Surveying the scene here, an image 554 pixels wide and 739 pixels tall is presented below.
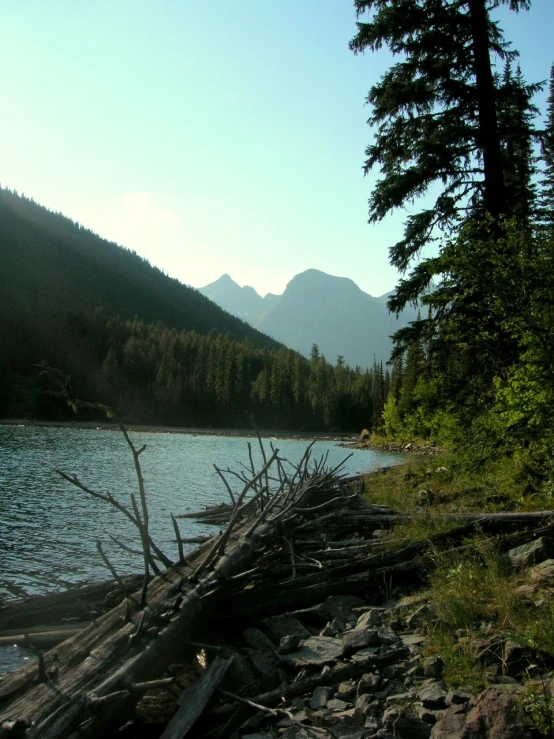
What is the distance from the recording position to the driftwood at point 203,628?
4395 mm

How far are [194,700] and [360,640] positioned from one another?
1.82m

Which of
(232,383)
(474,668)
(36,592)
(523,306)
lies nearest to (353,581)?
(474,668)

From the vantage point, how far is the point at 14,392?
383 ft

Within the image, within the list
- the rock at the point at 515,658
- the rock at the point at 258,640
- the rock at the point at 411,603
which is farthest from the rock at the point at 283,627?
the rock at the point at 515,658

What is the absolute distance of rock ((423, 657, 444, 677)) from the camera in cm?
496

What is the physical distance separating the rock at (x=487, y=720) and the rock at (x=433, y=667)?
0.84m

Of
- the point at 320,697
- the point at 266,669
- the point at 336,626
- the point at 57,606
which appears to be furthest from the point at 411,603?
the point at 57,606

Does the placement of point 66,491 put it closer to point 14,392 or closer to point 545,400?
point 545,400

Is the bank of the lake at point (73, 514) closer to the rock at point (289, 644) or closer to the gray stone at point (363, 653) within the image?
the rock at point (289, 644)

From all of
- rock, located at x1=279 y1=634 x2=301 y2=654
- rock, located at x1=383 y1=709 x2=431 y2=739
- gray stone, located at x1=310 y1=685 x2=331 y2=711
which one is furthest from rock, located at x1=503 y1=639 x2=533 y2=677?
rock, located at x1=279 y1=634 x2=301 y2=654

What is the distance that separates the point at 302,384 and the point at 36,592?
142m

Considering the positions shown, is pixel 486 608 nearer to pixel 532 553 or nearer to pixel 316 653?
pixel 532 553

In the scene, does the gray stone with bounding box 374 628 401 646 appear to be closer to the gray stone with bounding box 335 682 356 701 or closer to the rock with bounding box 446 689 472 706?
the gray stone with bounding box 335 682 356 701

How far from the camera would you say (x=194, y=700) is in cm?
499
